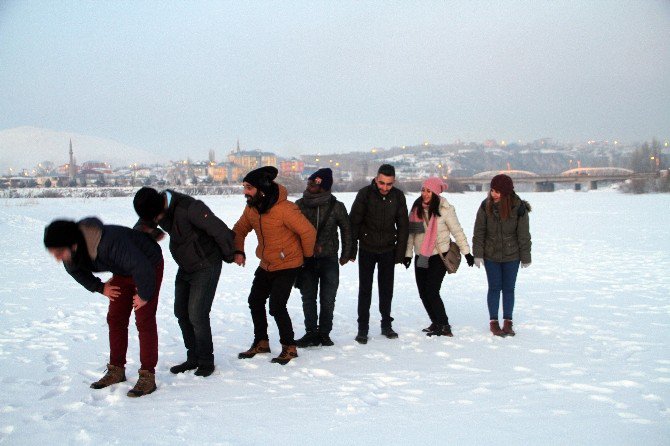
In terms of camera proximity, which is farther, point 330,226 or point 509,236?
point 509,236

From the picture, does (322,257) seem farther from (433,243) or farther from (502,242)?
(502,242)

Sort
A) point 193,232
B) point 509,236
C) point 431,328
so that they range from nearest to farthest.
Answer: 1. point 193,232
2. point 509,236
3. point 431,328

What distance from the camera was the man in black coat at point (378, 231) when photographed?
21.4 ft

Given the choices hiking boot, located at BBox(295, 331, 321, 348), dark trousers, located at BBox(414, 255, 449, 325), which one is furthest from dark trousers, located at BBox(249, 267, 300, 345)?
dark trousers, located at BBox(414, 255, 449, 325)

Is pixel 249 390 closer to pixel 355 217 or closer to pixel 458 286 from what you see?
pixel 355 217

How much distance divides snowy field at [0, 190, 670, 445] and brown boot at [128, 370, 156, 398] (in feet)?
0.24

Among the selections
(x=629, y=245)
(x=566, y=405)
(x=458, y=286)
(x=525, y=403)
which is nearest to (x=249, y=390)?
(x=525, y=403)

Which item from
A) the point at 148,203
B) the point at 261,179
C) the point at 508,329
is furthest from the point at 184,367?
the point at 508,329

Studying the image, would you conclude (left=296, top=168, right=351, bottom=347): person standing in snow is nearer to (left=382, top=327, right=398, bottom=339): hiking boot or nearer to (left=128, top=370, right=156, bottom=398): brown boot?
(left=382, top=327, right=398, bottom=339): hiking boot

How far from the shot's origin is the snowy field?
Result: 13.1 feet

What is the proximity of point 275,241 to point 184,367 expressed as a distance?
1.47 meters

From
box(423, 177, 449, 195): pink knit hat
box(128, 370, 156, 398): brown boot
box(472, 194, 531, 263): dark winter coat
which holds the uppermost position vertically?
box(423, 177, 449, 195): pink knit hat

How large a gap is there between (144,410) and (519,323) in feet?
15.7

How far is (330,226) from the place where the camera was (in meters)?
6.39
